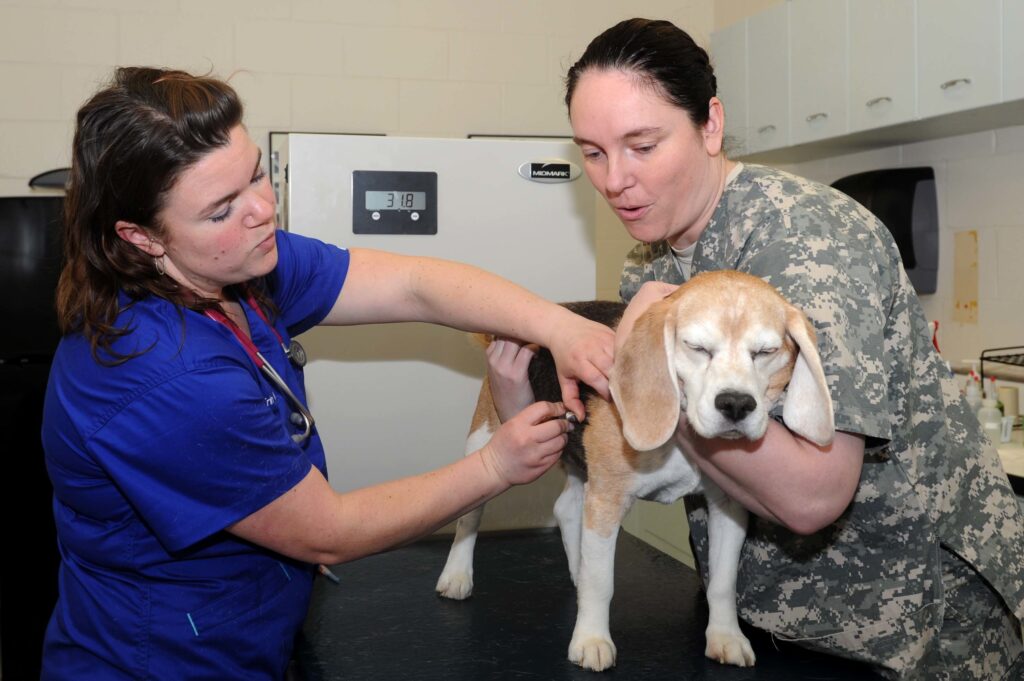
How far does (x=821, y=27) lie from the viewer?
3.69 meters

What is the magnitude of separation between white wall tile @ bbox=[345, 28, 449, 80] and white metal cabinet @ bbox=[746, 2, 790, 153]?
139 cm

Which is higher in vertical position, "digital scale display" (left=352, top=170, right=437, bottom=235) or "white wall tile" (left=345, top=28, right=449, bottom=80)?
"white wall tile" (left=345, top=28, right=449, bottom=80)

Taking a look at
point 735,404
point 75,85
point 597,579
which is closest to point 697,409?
point 735,404

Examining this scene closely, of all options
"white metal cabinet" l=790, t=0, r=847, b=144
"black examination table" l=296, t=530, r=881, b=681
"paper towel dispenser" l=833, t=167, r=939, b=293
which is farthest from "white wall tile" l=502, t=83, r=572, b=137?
A: "black examination table" l=296, t=530, r=881, b=681

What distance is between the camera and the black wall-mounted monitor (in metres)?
3.25

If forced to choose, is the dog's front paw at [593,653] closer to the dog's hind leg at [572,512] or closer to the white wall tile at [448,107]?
the dog's hind leg at [572,512]

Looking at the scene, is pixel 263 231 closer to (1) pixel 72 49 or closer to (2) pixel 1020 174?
(2) pixel 1020 174

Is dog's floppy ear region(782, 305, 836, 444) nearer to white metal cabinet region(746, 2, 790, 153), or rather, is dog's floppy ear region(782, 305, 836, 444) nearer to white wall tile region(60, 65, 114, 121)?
white metal cabinet region(746, 2, 790, 153)

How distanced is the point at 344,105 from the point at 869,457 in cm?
352

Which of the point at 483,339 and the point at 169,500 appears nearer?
the point at 169,500

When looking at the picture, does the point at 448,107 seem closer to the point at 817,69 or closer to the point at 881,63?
the point at 817,69

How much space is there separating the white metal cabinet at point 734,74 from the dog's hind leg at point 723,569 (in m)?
2.92

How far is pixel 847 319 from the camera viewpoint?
123 centimetres

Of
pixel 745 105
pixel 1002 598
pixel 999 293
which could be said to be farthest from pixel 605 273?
pixel 1002 598
